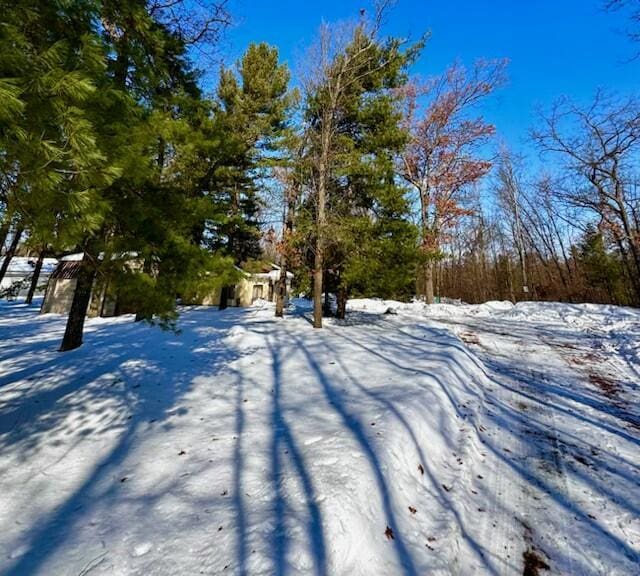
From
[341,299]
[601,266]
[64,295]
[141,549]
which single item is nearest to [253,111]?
[341,299]

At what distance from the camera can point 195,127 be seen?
5.79 m

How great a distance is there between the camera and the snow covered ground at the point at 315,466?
6.98 feet

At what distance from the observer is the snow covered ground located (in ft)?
6.98

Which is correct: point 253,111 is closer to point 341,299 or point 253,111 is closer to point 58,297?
point 341,299

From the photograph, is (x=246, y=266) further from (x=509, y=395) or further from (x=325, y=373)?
(x=509, y=395)

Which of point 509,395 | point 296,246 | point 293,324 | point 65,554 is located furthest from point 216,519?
point 296,246

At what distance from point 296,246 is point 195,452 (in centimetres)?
824

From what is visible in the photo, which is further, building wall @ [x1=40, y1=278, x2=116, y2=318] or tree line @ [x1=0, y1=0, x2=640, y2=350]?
building wall @ [x1=40, y1=278, x2=116, y2=318]

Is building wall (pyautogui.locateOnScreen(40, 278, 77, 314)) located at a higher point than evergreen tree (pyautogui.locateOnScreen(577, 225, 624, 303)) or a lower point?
lower

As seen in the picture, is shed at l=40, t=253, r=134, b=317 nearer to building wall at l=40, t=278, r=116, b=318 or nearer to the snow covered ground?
building wall at l=40, t=278, r=116, b=318

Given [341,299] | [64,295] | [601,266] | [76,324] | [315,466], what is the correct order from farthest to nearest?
[601,266]
[64,295]
[341,299]
[76,324]
[315,466]

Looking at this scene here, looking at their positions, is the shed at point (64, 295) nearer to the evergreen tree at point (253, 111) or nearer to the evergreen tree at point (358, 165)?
the evergreen tree at point (253, 111)

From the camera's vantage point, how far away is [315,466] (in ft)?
9.47

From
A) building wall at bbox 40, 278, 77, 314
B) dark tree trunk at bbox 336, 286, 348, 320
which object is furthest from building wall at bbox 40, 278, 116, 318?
dark tree trunk at bbox 336, 286, 348, 320
